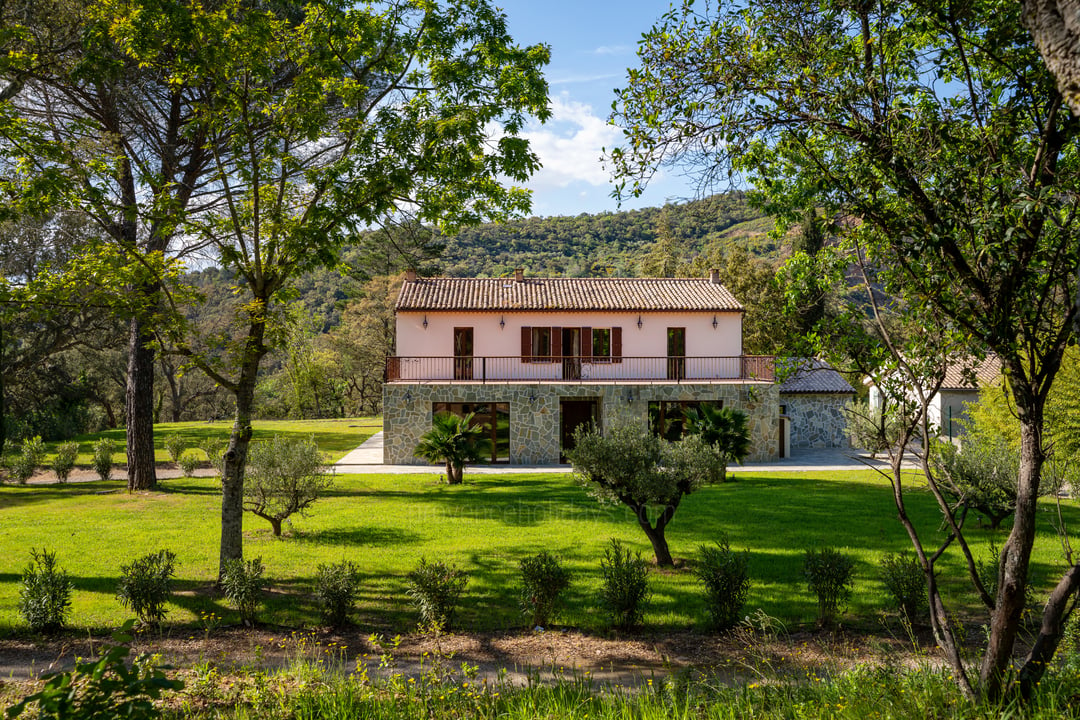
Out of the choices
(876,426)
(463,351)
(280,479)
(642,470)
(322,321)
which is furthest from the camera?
(322,321)

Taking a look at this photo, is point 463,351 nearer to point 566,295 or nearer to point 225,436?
point 566,295

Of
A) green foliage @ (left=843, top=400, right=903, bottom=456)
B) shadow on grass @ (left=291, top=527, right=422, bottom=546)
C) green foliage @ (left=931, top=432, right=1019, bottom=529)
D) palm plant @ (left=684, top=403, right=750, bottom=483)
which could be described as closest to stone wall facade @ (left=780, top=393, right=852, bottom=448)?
green foliage @ (left=843, top=400, right=903, bottom=456)

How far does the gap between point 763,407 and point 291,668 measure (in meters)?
18.1

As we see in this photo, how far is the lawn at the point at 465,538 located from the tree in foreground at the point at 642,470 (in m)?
0.91

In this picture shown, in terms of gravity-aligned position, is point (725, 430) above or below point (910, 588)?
above

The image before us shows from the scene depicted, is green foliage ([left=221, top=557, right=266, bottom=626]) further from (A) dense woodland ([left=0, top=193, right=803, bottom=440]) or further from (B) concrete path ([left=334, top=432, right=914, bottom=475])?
(B) concrete path ([left=334, top=432, right=914, bottom=475])

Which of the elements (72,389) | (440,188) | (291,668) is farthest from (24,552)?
(72,389)

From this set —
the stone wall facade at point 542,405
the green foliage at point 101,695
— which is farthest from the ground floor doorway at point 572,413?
the green foliage at point 101,695

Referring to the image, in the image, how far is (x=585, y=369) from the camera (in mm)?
22875

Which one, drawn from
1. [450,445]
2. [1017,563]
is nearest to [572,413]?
[450,445]

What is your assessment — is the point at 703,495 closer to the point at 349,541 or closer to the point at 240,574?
the point at 349,541

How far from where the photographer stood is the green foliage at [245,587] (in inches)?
255

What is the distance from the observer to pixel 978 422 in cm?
1631

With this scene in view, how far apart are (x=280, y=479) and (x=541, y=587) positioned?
213 inches
